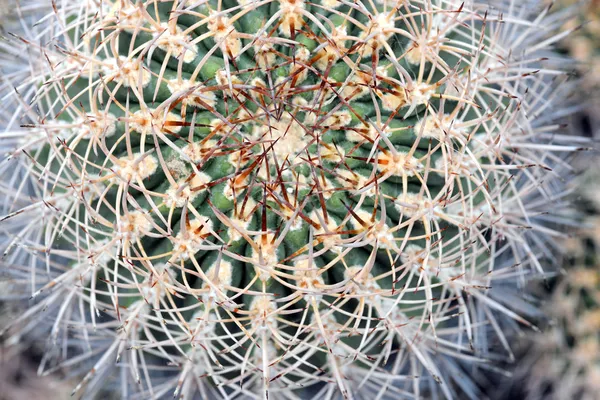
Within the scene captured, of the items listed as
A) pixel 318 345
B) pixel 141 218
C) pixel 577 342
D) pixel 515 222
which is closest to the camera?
pixel 141 218

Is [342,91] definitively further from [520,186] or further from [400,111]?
[520,186]

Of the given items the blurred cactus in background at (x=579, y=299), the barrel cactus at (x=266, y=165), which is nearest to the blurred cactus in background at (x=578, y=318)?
the blurred cactus in background at (x=579, y=299)

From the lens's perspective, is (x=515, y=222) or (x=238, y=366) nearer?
(x=238, y=366)

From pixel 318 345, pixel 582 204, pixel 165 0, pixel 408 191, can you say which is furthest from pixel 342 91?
pixel 582 204

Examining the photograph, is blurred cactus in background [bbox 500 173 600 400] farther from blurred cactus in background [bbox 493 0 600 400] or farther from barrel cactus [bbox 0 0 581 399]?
barrel cactus [bbox 0 0 581 399]

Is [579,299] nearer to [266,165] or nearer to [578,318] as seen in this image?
[578,318]

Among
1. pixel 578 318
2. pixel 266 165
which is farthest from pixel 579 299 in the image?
pixel 266 165

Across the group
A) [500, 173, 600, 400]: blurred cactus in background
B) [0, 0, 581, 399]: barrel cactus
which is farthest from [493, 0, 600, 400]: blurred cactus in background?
[0, 0, 581, 399]: barrel cactus

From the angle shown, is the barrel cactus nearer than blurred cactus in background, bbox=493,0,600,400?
Yes

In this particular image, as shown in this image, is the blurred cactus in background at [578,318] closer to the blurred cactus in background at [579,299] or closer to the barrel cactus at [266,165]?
the blurred cactus in background at [579,299]

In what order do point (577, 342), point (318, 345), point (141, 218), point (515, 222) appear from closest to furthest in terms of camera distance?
1. point (141, 218)
2. point (318, 345)
3. point (515, 222)
4. point (577, 342)

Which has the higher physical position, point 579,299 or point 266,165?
point 266,165
